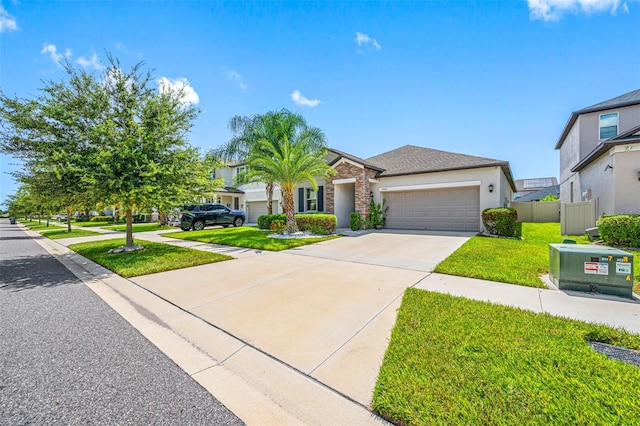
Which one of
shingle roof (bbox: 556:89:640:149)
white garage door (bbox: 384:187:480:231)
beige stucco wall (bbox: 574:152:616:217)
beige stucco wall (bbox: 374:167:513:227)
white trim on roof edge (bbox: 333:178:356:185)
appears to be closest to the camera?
beige stucco wall (bbox: 574:152:616:217)

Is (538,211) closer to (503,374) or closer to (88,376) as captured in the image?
(503,374)

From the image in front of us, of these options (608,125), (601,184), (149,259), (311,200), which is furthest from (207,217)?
(608,125)

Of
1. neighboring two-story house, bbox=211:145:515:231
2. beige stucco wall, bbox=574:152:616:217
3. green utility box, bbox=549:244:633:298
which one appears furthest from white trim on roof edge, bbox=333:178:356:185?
green utility box, bbox=549:244:633:298

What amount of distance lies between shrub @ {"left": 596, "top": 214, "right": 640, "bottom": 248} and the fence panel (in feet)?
14.0

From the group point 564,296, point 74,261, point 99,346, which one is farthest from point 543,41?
point 74,261

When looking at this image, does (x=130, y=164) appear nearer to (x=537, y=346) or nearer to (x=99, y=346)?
(x=99, y=346)

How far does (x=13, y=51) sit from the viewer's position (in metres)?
8.03

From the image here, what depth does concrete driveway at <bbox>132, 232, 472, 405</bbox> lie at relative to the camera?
289cm

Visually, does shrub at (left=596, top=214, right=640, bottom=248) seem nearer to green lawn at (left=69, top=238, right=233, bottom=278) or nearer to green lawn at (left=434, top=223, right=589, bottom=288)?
green lawn at (left=434, top=223, right=589, bottom=288)

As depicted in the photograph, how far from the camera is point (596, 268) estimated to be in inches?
184

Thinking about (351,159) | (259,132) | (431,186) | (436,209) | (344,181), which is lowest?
(436,209)

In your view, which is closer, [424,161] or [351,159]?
[351,159]

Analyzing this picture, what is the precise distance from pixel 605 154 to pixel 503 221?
5.67 metres

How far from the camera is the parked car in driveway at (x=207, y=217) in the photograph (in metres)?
18.3
